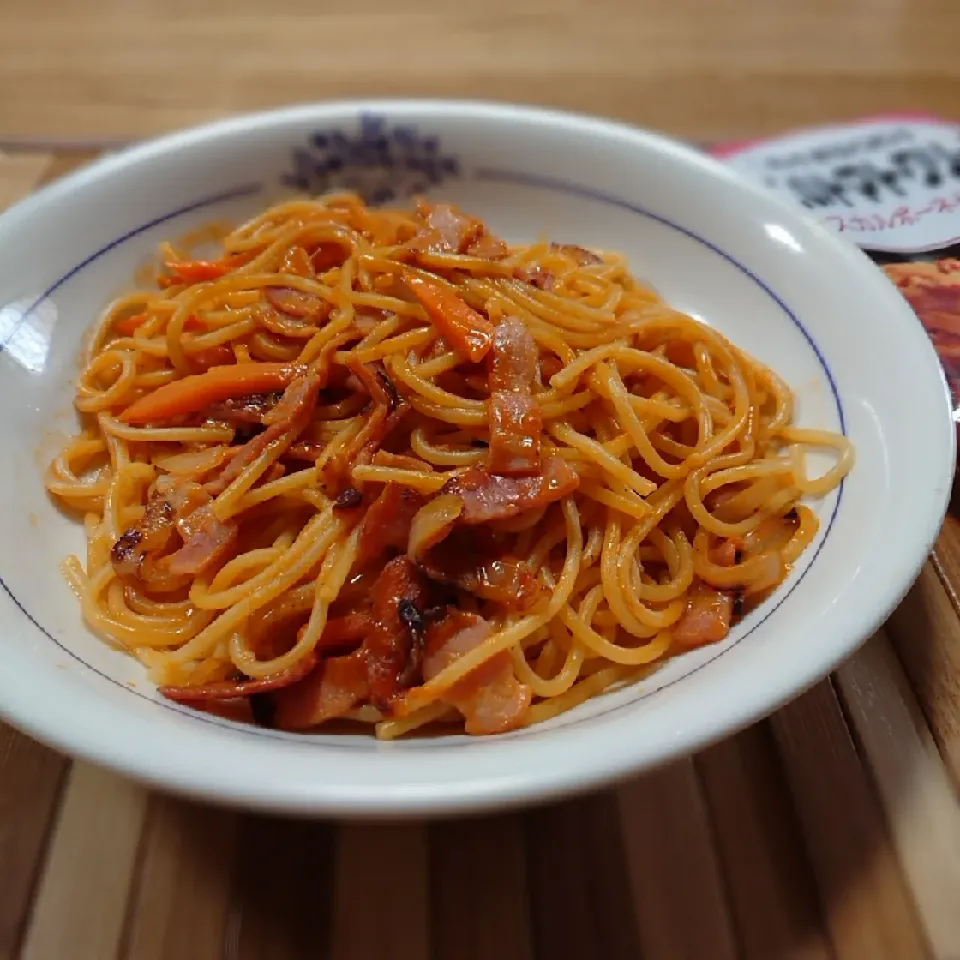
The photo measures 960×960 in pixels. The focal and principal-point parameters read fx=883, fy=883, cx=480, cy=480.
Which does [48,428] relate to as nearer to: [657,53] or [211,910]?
[211,910]

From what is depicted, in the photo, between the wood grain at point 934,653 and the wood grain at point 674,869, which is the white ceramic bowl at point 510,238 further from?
the wood grain at point 934,653

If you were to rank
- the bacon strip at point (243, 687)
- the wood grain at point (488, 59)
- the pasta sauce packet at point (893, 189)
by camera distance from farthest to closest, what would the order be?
the wood grain at point (488, 59) < the pasta sauce packet at point (893, 189) < the bacon strip at point (243, 687)

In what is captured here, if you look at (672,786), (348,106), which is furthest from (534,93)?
(672,786)

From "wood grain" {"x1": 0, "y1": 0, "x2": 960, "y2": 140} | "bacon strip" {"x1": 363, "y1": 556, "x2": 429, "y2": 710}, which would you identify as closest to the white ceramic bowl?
"bacon strip" {"x1": 363, "y1": 556, "x2": 429, "y2": 710}

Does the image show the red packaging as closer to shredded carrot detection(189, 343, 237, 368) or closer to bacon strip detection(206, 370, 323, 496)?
bacon strip detection(206, 370, 323, 496)

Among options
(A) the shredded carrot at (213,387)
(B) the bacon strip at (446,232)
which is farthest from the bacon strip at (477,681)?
(B) the bacon strip at (446,232)
